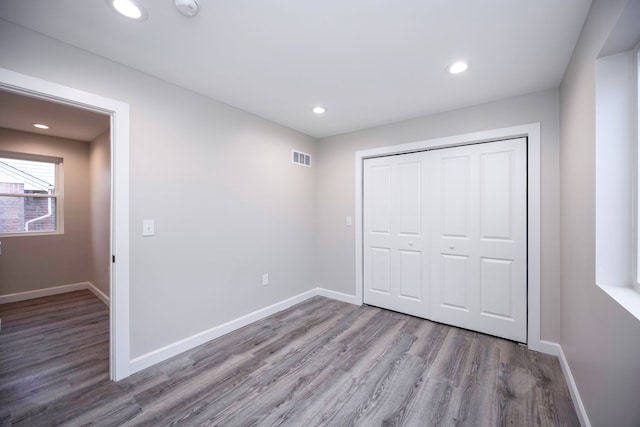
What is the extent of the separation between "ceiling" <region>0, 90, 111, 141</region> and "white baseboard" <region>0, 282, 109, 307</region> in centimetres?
237

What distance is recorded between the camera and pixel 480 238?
2.71m

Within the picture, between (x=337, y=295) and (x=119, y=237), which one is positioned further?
(x=337, y=295)

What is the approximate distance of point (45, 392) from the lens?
185 cm

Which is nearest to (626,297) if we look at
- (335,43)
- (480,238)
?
(480,238)

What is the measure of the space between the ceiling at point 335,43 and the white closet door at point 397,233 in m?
0.98

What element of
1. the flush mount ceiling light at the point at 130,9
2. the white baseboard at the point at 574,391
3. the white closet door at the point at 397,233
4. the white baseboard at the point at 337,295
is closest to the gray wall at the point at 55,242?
the flush mount ceiling light at the point at 130,9

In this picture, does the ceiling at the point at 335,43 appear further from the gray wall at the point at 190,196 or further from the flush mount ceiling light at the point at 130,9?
the gray wall at the point at 190,196

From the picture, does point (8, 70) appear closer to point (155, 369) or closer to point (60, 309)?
point (155, 369)

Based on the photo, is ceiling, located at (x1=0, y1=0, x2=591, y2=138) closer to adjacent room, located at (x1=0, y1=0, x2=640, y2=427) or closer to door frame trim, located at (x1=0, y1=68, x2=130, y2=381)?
adjacent room, located at (x1=0, y1=0, x2=640, y2=427)

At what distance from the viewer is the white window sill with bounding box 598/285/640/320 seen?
105 centimetres

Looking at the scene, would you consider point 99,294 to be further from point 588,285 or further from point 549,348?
point 549,348

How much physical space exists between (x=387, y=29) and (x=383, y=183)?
1.99 metres

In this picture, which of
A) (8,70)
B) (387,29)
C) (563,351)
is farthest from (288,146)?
(563,351)

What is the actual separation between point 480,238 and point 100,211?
5140mm
